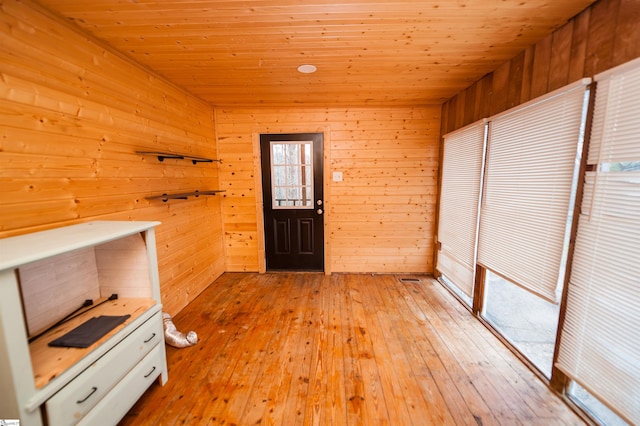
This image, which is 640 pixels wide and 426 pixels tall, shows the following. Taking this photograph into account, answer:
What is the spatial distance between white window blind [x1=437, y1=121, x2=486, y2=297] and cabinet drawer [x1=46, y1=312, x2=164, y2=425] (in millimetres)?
2873

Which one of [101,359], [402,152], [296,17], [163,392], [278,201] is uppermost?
[296,17]

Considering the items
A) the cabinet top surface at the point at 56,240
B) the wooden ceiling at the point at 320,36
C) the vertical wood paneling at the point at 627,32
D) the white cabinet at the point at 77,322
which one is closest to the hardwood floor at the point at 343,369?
the white cabinet at the point at 77,322

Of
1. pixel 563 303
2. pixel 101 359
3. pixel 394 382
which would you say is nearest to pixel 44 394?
pixel 101 359

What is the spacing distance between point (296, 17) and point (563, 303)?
2501 mm

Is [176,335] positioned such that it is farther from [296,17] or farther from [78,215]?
[296,17]

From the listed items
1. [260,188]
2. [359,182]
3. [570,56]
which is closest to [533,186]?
[570,56]

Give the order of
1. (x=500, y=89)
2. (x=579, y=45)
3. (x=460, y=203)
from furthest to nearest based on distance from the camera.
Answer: (x=460, y=203) < (x=500, y=89) < (x=579, y=45)

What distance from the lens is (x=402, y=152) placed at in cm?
344

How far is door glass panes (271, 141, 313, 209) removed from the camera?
11.5ft

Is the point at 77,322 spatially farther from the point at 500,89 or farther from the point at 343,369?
the point at 500,89

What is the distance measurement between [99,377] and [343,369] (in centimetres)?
146

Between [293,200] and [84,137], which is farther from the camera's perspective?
[293,200]

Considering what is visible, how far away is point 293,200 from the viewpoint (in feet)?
11.8

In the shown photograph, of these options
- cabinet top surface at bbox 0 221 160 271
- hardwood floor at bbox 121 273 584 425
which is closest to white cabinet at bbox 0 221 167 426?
cabinet top surface at bbox 0 221 160 271
